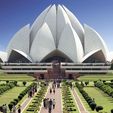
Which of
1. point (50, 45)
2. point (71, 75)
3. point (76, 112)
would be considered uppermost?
point (50, 45)

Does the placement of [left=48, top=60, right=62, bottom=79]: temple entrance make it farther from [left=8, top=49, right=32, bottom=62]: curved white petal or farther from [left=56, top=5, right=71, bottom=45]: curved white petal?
[left=56, top=5, right=71, bottom=45]: curved white petal

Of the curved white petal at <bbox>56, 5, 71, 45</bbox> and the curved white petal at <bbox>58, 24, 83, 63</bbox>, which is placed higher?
the curved white petal at <bbox>56, 5, 71, 45</bbox>

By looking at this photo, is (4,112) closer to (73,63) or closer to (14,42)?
(73,63)

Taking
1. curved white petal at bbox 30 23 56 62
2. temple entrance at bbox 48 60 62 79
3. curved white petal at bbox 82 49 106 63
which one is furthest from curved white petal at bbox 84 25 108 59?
temple entrance at bbox 48 60 62 79

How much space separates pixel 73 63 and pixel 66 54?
3.04 metres

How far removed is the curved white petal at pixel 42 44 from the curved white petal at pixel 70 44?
5.81ft

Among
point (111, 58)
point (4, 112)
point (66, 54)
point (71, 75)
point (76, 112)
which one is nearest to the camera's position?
point (4, 112)

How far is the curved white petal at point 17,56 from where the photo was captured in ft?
205

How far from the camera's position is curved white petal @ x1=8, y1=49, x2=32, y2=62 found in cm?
6238

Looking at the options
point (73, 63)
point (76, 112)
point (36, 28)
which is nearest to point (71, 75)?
point (73, 63)

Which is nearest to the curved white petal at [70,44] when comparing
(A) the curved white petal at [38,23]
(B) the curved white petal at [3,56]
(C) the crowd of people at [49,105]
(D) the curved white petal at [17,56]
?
(A) the curved white petal at [38,23]

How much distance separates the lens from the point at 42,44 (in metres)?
61.9

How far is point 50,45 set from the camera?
62.1 m

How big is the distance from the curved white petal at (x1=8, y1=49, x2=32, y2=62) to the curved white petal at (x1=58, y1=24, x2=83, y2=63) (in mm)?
5697
